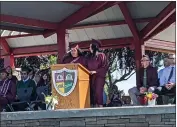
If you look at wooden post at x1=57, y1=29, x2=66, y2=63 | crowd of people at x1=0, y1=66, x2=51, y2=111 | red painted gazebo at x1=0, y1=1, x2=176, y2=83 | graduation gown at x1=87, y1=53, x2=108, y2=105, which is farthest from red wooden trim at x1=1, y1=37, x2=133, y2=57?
graduation gown at x1=87, y1=53, x2=108, y2=105

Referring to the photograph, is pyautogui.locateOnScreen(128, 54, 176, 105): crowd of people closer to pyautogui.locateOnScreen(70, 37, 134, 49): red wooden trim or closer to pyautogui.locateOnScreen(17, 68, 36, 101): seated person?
pyautogui.locateOnScreen(17, 68, 36, 101): seated person

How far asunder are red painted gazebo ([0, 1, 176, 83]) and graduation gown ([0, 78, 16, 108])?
2.20 m

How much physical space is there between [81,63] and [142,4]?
4.37m

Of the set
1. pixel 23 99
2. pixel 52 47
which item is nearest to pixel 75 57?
pixel 23 99

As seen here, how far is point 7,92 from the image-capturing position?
11.5 metres

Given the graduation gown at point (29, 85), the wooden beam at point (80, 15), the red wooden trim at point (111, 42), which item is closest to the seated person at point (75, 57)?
the graduation gown at point (29, 85)

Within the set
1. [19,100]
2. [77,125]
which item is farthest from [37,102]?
[77,125]

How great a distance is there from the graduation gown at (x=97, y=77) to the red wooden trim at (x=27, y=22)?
370 cm

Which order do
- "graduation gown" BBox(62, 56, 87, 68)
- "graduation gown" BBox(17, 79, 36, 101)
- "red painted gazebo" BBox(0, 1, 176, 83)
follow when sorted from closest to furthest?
"graduation gown" BBox(62, 56, 87, 68) → "graduation gown" BBox(17, 79, 36, 101) → "red painted gazebo" BBox(0, 1, 176, 83)

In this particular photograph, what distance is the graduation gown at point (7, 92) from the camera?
11.5 m

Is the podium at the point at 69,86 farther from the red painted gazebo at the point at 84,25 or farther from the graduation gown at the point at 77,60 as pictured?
the red painted gazebo at the point at 84,25

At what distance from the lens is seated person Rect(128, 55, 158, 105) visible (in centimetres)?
1027

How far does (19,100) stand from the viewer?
11.8 metres

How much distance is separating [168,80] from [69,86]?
1.99 meters
